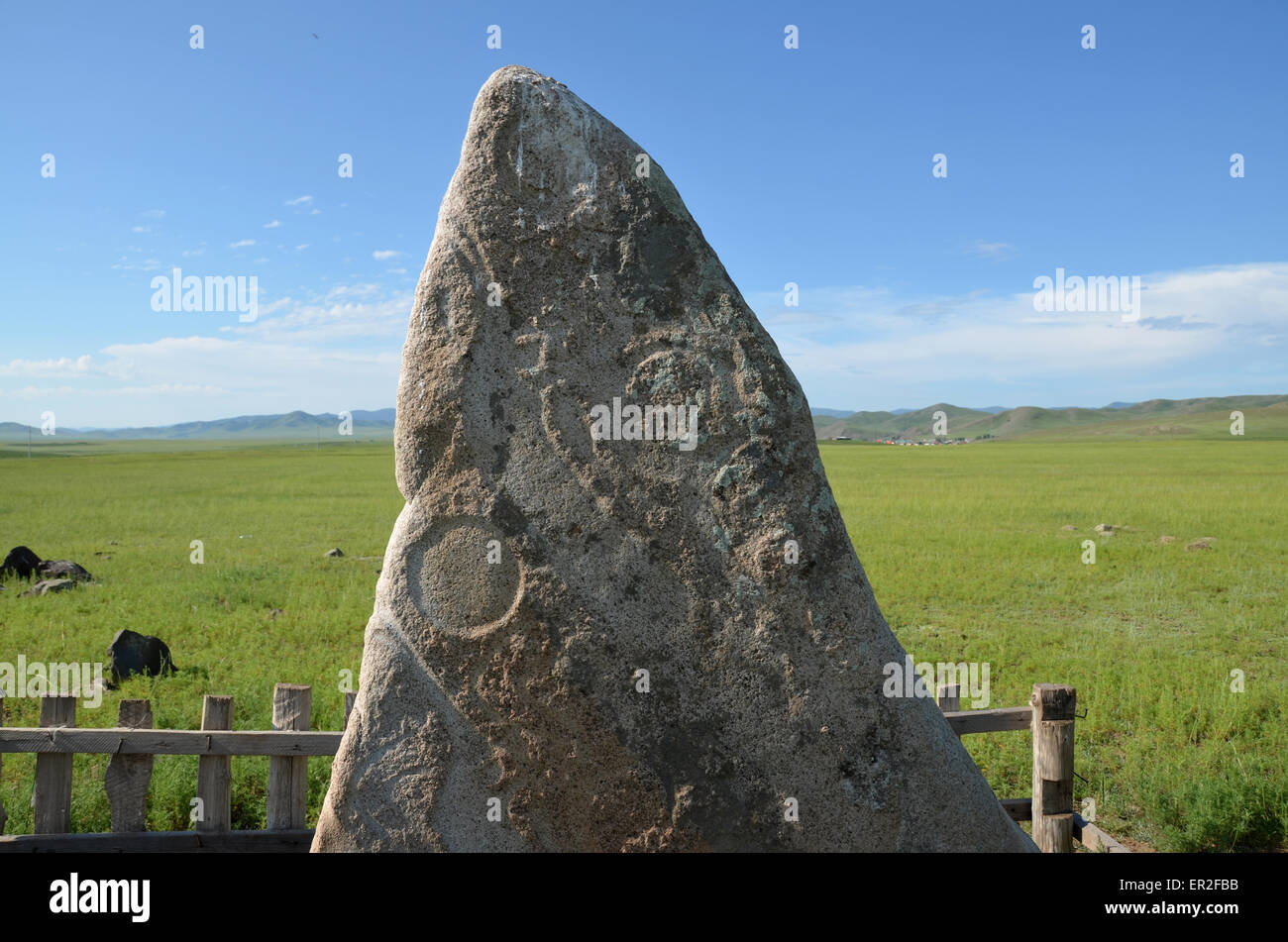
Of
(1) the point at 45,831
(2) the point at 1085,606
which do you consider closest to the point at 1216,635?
(2) the point at 1085,606

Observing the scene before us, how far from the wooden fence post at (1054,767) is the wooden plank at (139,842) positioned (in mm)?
4066

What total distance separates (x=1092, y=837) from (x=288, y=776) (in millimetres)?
4679

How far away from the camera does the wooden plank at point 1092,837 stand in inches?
195

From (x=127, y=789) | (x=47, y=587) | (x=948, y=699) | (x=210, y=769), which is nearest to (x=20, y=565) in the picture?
(x=47, y=587)

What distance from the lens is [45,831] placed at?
471cm

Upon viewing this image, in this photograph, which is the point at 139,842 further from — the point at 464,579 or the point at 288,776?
the point at 464,579

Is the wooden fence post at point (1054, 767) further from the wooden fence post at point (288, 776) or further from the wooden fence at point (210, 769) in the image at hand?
the wooden fence post at point (288, 776)

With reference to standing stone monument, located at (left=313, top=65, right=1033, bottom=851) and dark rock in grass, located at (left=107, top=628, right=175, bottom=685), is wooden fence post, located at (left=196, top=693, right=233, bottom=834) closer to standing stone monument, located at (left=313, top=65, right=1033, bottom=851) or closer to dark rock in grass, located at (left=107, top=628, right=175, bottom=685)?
standing stone monument, located at (left=313, top=65, right=1033, bottom=851)

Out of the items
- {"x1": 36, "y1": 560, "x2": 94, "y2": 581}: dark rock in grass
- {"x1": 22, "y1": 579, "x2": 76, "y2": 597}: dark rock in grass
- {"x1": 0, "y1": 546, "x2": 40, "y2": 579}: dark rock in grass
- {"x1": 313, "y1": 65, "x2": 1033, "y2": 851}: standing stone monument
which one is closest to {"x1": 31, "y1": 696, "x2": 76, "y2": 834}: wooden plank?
{"x1": 313, "y1": 65, "x2": 1033, "y2": 851}: standing stone monument

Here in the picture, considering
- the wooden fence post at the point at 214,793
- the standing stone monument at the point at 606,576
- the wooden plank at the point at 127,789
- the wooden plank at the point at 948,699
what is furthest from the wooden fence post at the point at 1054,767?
the wooden plank at the point at 127,789

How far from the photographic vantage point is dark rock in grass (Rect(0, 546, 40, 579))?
512 inches

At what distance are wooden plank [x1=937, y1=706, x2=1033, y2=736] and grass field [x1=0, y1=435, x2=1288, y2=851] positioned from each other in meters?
1.44
